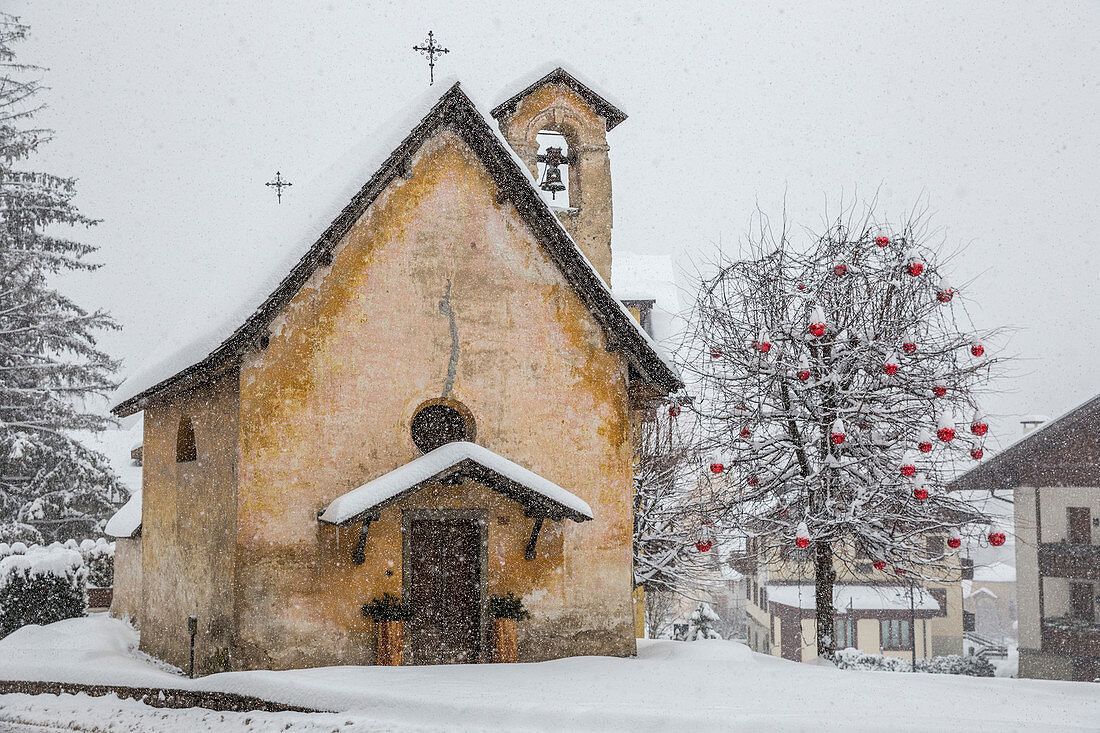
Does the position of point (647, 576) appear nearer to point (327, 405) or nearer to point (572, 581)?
point (572, 581)

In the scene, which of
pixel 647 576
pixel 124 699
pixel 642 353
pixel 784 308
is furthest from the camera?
pixel 647 576

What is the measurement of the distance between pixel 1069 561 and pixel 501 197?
2120 cm

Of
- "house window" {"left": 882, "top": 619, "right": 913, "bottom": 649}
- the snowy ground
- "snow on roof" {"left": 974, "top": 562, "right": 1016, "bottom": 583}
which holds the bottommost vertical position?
"snow on roof" {"left": 974, "top": 562, "right": 1016, "bottom": 583}

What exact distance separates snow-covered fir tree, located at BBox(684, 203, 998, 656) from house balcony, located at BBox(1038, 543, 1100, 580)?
13.5 m

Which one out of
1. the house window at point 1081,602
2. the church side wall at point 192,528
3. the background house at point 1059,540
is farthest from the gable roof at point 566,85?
the house window at point 1081,602

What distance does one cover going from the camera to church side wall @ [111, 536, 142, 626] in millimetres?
17266

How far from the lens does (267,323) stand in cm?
1141

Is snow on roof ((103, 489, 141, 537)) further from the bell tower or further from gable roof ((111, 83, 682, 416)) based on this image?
the bell tower

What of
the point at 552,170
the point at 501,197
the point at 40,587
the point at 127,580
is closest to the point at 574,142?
the point at 552,170

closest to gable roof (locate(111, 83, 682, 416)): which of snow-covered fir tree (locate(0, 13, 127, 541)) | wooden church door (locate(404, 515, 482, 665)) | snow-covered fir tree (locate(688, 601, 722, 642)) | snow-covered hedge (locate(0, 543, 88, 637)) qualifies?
wooden church door (locate(404, 515, 482, 665))

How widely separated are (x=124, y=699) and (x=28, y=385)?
17808 millimetres

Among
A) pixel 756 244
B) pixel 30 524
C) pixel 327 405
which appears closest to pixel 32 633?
pixel 327 405

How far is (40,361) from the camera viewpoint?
2545 centimetres

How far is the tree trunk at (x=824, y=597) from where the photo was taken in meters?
14.1
